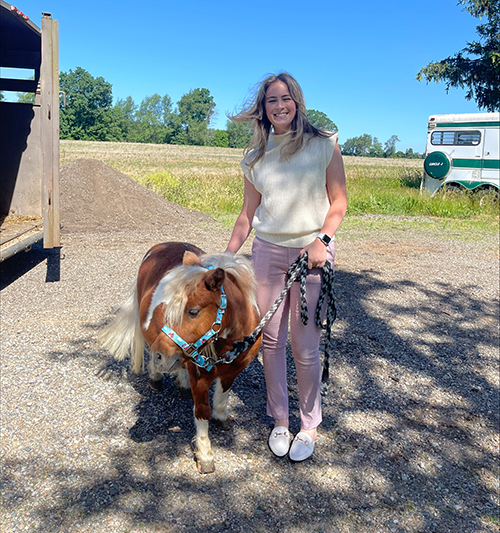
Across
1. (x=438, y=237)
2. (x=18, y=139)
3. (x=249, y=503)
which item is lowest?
(x=249, y=503)

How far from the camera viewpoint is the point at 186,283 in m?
2.17

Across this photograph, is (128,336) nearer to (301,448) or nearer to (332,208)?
(301,448)

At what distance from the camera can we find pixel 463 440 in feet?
10.4

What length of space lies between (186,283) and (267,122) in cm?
113

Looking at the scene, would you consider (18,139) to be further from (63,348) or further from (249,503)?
(249,503)

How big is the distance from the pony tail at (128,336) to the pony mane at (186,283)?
1.12 meters

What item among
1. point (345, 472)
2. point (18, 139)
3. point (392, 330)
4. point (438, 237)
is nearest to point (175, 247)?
point (345, 472)

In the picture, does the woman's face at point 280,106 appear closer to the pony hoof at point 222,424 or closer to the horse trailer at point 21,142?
the pony hoof at point 222,424

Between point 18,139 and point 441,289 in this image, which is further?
point 18,139

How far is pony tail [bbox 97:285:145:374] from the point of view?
3.52 meters

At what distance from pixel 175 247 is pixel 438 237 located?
8562 millimetres

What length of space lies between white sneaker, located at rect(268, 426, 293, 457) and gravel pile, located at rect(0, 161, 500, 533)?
0.27ft

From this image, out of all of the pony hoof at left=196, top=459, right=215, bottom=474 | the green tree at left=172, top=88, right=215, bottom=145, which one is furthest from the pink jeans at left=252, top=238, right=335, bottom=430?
the green tree at left=172, top=88, right=215, bottom=145

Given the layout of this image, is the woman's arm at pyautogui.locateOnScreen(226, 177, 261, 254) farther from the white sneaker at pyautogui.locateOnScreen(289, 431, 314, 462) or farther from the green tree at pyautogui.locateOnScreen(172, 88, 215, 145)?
the green tree at pyautogui.locateOnScreen(172, 88, 215, 145)
